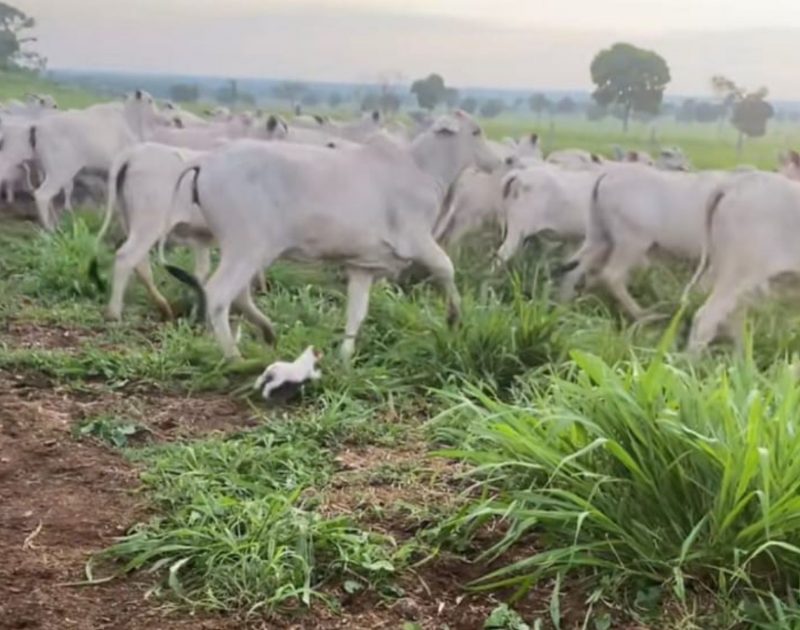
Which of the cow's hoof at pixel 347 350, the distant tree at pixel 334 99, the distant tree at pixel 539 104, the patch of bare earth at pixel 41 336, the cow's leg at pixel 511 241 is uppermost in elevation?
the distant tree at pixel 539 104

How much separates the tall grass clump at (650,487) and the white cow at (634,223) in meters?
2.78

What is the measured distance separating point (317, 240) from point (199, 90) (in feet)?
16.5

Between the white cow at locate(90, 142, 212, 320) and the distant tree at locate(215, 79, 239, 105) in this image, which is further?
the distant tree at locate(215, 79, 239, 105)

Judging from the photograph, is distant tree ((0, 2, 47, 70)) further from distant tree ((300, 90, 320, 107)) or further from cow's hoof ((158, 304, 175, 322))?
cow's hoof ((158, 304, 175, 322))

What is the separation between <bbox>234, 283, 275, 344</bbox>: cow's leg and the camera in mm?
5023

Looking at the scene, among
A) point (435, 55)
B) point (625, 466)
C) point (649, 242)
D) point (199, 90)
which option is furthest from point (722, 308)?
Result: point (199, 90)

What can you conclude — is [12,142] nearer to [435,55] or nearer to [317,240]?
[435,55]

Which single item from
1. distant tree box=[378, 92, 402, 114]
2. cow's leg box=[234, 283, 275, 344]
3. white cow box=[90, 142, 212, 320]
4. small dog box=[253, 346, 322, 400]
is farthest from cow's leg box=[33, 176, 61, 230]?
small dog box=[253, 346, 322, 400]

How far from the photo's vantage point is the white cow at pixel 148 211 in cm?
563

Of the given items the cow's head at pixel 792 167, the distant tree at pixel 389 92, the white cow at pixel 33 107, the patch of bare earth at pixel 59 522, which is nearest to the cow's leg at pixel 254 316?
the patch of bare earth at pixel 59 522

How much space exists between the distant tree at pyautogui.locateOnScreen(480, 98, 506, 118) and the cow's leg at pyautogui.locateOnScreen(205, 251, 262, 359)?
3783 millimetres

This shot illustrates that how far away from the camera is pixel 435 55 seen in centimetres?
834

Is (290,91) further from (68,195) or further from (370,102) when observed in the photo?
(68,195)

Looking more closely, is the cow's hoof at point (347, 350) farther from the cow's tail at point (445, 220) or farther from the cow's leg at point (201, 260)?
the cow's leg at point (201, 260)
